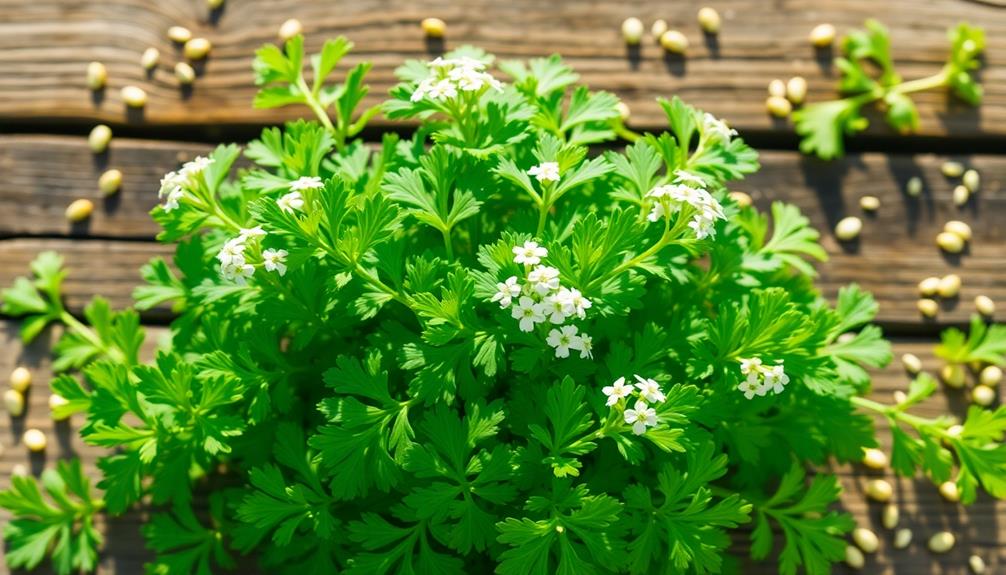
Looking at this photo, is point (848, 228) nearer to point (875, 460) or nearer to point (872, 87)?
point (872, 87)

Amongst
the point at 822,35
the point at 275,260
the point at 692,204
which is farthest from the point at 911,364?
the point at 275,260

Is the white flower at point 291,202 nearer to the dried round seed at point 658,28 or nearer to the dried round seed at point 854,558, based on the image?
the dried round seed at point 658,28

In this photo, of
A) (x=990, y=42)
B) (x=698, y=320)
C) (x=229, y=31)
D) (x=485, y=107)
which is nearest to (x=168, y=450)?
(x=485, y=107)

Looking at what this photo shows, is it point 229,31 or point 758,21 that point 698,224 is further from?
point 229,31

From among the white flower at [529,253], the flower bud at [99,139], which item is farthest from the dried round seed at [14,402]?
the white flower at [529,253]

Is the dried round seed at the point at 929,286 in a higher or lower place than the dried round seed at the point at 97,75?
lower

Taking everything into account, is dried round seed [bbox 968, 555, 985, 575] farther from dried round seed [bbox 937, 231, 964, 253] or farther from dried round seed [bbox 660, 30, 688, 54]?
dried round seed [bbox 660, 30, 688, 54]
